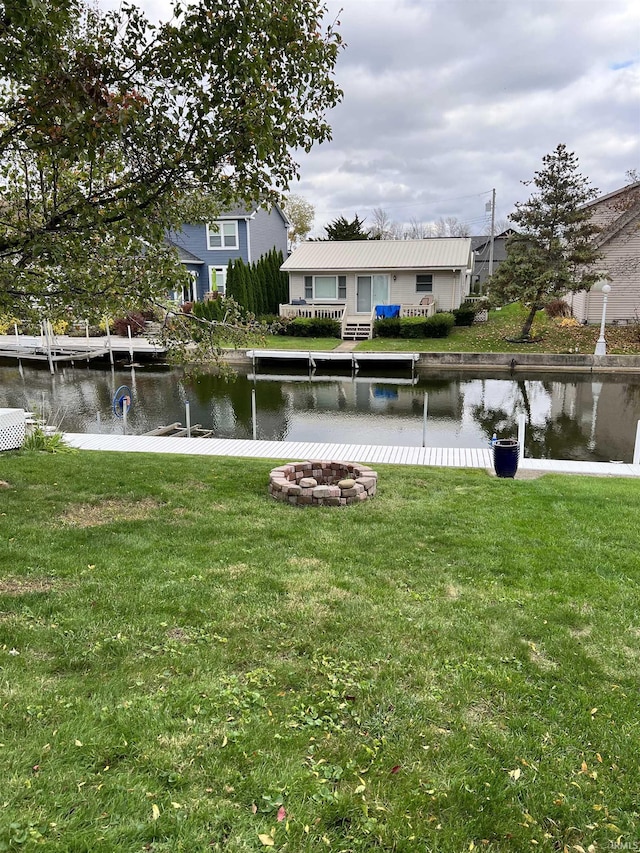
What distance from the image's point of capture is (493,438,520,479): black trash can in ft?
24.9

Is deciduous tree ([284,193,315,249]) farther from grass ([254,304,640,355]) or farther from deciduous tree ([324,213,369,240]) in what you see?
grass ([254,304,640,355])

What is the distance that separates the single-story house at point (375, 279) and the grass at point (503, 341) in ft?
6.85

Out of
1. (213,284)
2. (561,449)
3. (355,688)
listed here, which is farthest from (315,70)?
(213,284)

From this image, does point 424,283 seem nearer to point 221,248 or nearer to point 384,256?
point 384,256

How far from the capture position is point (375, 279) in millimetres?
27047

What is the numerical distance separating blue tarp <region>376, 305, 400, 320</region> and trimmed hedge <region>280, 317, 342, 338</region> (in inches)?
85.9

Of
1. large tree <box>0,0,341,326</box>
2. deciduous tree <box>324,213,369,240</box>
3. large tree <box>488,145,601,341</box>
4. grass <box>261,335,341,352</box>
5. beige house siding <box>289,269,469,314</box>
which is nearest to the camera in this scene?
large tree <box>0,0,341,326</box>

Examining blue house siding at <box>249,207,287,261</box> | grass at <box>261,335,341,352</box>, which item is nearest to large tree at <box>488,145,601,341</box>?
grass at <box>261,335,341,352</box>

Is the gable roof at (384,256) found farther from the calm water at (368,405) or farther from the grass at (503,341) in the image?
the calm water at (368,405)

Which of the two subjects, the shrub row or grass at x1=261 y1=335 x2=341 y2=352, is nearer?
grass at x1=261 y1=335 x2=341 y2=352

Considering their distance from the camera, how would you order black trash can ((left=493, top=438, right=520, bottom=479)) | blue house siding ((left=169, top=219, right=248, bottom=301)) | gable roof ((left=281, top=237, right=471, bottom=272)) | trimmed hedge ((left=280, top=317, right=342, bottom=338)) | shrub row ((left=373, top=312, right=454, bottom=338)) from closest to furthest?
1. black trash can ((left=493, top=438, right=520, bottom=479))
2. shrub row ((left=373, top=312, right=454, bottom=338))
3. trimmed hedge ((left=280, top=317, right=342, bottom=338))
4. gable roof ((left=281, top=237, right=471, bottom=272))
5. blue house siding ((left=169, top=219, right=248, bottom=301))

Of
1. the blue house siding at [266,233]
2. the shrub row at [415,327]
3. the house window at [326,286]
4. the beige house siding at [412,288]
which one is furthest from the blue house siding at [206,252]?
the shrub row at [415,327]

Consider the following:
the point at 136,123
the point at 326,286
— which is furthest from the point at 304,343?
the point at 136,123

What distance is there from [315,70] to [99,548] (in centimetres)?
423
